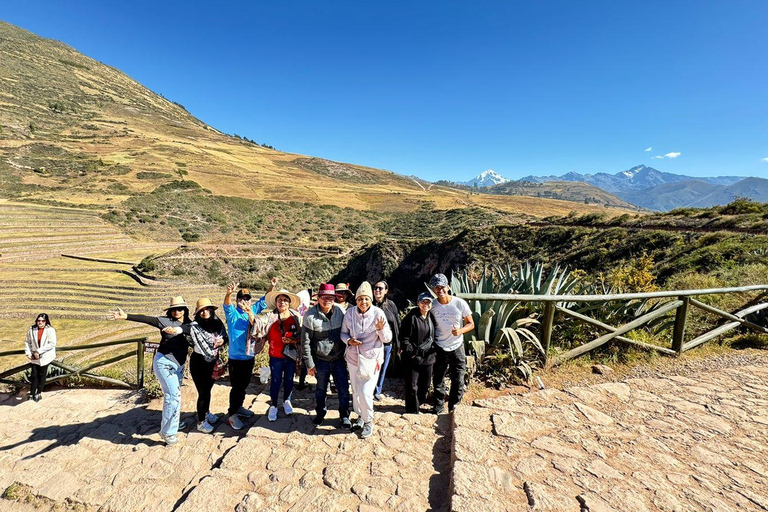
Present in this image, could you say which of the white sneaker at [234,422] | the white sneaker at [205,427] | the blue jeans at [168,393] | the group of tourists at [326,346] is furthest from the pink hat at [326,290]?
the white sneaker at [205,427]

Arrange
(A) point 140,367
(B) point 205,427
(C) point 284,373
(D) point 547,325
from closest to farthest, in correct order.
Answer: (B) point 205,427 → (C) point 284,373 → (D) point 547,325 → (A) point 140,367

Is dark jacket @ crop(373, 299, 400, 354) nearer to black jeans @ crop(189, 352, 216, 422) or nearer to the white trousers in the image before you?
the white trousers

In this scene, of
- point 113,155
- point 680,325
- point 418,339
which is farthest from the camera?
point 113,155

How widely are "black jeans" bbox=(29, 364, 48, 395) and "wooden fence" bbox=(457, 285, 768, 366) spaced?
7.71 m

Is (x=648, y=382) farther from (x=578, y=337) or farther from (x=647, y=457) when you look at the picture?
(x=647, y=457)

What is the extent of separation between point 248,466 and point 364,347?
1.41m

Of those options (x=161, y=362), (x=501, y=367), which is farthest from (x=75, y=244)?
(x=501, y=367)

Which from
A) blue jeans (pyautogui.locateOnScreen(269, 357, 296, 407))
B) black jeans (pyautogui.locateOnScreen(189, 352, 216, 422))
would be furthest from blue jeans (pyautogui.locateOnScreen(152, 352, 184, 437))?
blue jeans (pyautogui.locateOnScreen(269, 357, 296, 407))

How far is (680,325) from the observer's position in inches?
184

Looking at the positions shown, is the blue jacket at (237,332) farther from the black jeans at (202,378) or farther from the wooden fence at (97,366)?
the wooden fence at (97,366)

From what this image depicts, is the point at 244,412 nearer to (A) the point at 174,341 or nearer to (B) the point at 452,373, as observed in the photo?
(A) the point at 174,341

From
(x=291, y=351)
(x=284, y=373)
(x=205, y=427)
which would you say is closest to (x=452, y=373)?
(x=291, y=351)

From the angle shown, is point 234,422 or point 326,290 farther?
point 234,422

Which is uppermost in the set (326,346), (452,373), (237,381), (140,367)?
(326,346)
